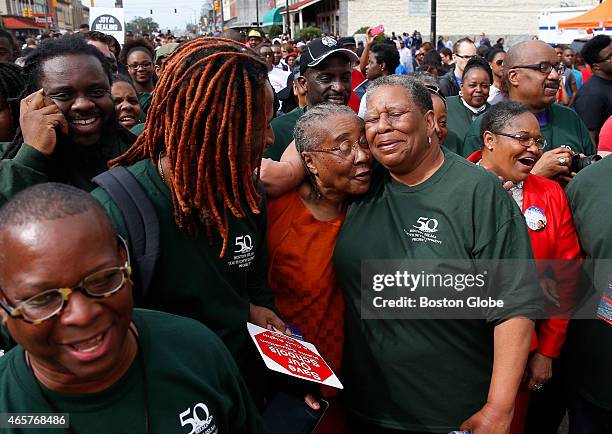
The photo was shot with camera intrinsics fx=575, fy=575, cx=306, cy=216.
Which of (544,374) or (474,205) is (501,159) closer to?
(474,205)

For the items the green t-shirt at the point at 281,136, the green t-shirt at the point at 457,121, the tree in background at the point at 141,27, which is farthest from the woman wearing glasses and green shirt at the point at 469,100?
the tree in background at the point at 141,27

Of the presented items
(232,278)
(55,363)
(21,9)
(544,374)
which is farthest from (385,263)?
(21,9)

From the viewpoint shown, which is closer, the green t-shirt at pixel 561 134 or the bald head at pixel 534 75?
the green t-shirt at pixel 561 134

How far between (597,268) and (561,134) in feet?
5.18

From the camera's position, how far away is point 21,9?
236 feet

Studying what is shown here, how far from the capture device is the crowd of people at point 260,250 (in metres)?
1.29

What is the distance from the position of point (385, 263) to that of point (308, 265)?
1.10 feet

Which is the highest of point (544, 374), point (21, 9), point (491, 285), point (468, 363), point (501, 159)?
point (21, 9)

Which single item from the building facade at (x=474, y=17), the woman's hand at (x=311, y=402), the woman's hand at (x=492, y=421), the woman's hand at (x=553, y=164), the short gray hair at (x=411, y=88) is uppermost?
the building facade at (x=474, y=17)

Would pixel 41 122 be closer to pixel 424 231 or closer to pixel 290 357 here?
pixel 290 357

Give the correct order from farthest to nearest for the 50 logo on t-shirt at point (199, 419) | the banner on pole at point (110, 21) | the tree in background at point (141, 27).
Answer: the tree in background at point (141, 27) < the banner on pole at point (110, 21) < the 50 logo on t-shirt at point (199, 419)

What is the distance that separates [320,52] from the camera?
4.02 m

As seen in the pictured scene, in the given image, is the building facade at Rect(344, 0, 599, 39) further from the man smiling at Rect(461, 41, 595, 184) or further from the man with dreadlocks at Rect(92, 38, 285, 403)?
the man with dreadlocks at Rect(92, 38, 285, 403)

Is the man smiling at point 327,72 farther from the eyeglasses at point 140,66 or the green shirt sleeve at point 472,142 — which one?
the eyeglasses at point 140,66
